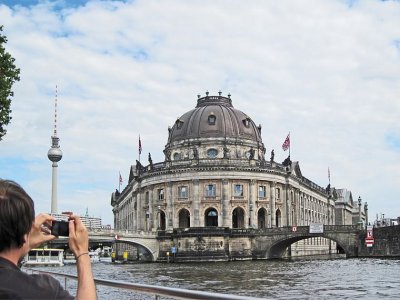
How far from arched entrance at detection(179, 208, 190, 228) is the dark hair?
8110 cm

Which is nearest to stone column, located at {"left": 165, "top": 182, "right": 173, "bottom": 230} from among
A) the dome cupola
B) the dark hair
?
the dome cupola

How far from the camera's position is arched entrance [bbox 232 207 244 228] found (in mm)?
83625

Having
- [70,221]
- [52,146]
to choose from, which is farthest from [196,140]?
[70,221]

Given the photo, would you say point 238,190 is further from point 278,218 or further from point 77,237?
point 77,237

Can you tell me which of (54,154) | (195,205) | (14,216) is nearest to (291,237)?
(195,205)

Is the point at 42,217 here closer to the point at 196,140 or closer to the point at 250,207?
the point at 250,207

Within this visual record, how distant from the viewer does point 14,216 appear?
3318 millimetres

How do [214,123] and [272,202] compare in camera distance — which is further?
[214,123]

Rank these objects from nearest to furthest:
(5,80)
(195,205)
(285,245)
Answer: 1. (5,80)
2. (195,205)
3. (285,245)

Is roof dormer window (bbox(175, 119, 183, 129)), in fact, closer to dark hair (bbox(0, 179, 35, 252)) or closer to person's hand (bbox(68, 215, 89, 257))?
person's hand (bbox(68, 215, 89, 257))

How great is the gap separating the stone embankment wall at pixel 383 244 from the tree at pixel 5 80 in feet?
153

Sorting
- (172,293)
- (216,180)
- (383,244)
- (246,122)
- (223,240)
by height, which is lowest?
(383,244)

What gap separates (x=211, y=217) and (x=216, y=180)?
6.42 metres

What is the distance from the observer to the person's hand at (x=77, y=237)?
3764 millimetres
